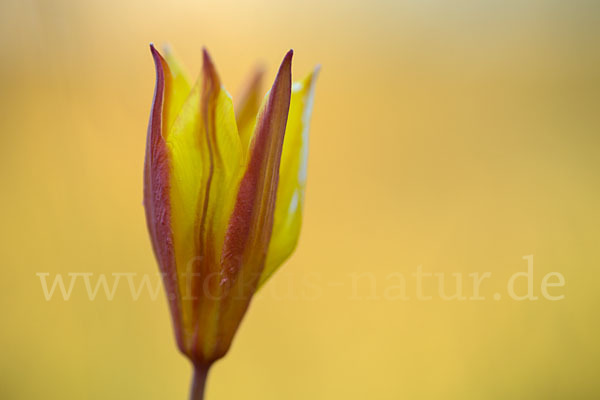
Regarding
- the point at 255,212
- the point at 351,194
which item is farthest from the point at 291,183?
the point at 351,194

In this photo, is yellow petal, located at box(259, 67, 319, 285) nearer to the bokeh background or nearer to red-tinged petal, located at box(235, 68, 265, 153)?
red-tinged petal, located at box(235, 68, 265, 153)

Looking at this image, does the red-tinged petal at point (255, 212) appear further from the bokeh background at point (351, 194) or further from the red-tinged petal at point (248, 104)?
the bokeh background at point (351, 194)

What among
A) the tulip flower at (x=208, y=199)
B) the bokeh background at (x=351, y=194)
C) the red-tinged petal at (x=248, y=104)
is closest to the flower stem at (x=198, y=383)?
the tulip flower at (x=208, y=199)

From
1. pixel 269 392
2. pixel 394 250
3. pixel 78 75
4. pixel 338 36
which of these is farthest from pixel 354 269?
pixel 78 75

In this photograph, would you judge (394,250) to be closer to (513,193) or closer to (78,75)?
(513,193)

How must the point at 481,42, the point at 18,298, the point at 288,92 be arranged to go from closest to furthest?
1. the point at 288,92
2. the point at 18,298
3. the point at 481,42

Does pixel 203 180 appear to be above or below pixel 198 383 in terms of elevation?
above

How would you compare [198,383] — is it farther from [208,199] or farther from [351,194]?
[351,194]
